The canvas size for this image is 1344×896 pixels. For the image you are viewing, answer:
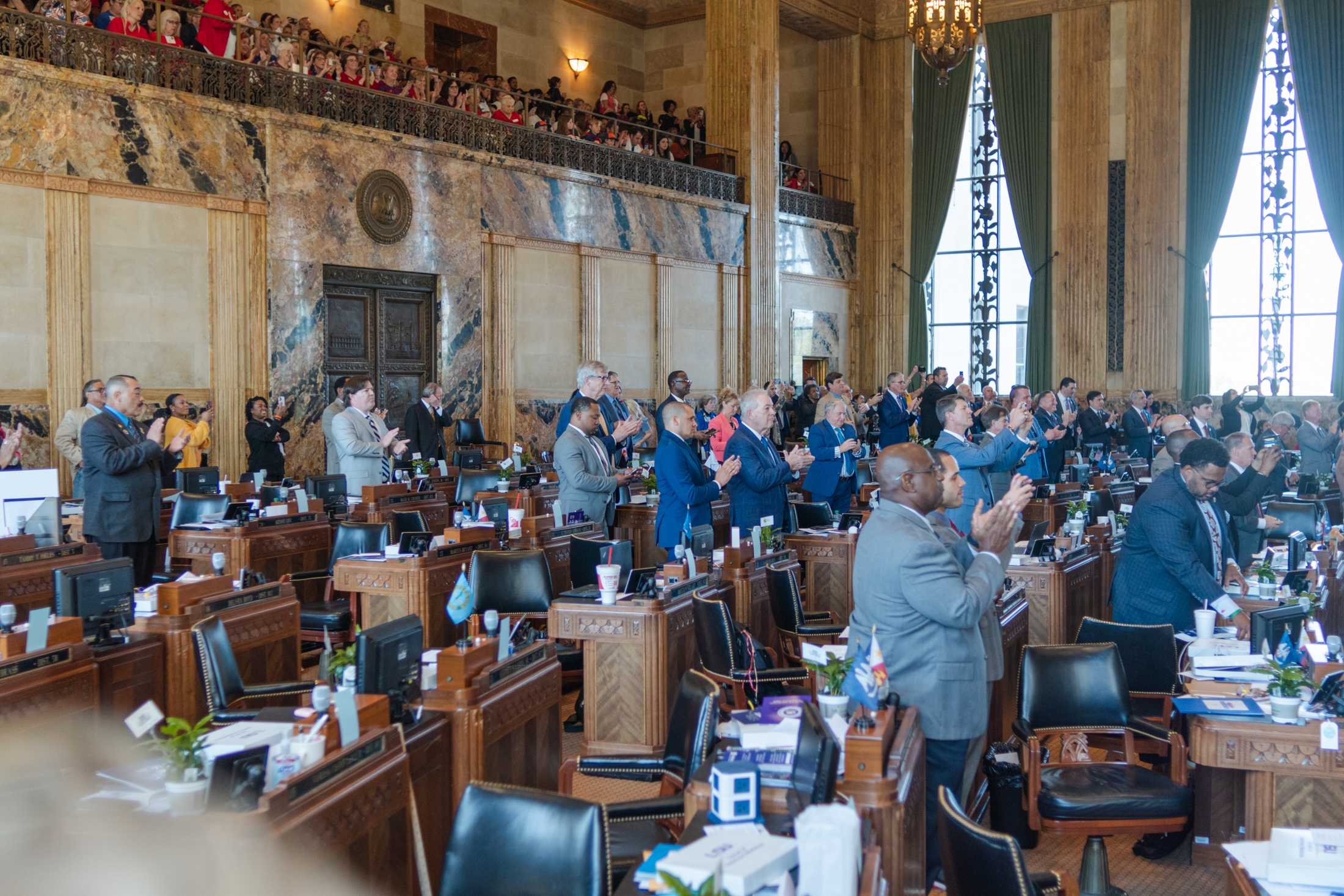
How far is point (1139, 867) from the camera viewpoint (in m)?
4.52

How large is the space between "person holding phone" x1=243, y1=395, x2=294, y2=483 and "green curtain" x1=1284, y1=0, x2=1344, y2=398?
15.4 m

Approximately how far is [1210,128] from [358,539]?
1687cm

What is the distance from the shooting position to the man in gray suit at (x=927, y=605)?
3.55 meters

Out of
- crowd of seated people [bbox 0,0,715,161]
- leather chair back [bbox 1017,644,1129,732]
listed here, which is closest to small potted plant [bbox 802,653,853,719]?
leather chair back [bbox 1017,644,1129,732]

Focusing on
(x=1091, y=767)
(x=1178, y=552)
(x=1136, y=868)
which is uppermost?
(x=1178, y=552)

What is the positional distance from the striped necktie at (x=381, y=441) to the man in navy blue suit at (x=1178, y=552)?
17.9 feet

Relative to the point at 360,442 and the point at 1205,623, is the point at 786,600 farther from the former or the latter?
the point at 360,442

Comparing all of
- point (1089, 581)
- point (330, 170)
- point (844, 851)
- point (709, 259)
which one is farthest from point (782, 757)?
point (709, 259)

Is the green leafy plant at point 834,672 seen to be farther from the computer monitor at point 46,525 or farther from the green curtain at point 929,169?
the green curtain at point 929,169

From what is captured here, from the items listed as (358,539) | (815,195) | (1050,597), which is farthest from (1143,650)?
(815,195)

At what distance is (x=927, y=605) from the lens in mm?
3527

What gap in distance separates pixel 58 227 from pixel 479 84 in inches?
244

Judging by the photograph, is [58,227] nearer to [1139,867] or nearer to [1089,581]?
[1089,581]

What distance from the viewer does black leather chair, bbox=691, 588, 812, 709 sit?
5023mm
